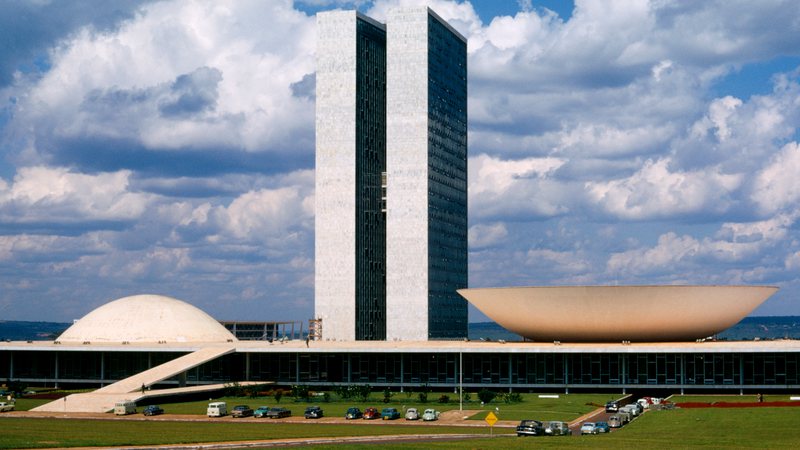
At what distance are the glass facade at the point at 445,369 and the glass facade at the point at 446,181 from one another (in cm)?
5008

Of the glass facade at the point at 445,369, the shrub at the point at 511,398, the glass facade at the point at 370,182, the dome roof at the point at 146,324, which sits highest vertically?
the glass facade at the point at 370,182

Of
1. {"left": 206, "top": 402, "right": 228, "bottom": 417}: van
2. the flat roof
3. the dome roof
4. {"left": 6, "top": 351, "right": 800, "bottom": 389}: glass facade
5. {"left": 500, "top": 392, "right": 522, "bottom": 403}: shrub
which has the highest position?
the dome roof

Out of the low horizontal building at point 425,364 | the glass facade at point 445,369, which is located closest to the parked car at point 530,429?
the low horizontal building at point 425,364

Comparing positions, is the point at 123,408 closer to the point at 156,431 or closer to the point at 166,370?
the point at 156,431

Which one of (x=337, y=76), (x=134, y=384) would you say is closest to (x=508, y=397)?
(x=134, y=384)

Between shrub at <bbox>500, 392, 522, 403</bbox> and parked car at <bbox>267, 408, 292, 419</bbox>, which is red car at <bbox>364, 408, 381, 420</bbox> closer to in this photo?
parked car at <bbox>267, 408, 292, 419</bbox>

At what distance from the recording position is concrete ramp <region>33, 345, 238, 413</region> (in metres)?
92.9

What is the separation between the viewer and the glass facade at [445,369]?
109688 millimetres

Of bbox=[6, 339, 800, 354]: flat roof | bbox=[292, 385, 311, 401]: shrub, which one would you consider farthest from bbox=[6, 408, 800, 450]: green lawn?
bbox=[6, 339, 800, 354]: flat roof

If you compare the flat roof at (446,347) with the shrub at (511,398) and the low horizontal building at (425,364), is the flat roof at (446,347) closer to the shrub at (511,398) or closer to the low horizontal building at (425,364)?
the low horizontal building at (425,364)

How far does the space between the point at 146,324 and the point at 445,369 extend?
39.7 metres

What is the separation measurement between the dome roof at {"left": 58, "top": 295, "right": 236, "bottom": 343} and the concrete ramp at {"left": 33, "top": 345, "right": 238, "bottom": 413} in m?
15.5

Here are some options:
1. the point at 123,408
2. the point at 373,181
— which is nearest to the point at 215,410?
the point at 123,408

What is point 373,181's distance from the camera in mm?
171500
